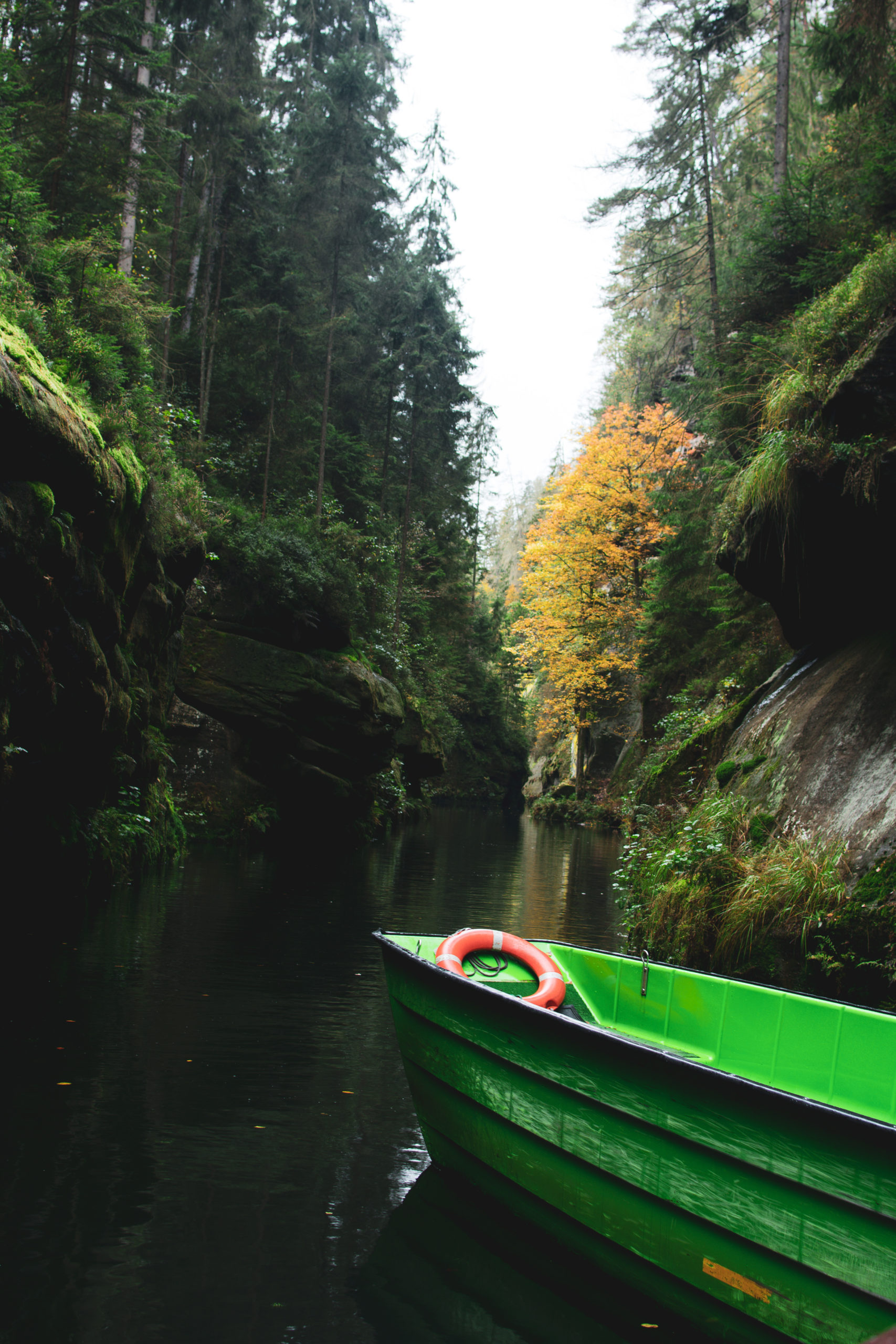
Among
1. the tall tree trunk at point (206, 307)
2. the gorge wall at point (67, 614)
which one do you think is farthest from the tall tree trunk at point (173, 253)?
the gorge wall at point (67, 614)

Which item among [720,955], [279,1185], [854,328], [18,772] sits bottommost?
[279,1185]

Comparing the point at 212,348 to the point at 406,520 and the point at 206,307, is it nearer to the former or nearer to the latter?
the point at 206,307

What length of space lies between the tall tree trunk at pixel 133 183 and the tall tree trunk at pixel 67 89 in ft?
3.93

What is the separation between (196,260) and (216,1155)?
27.1m

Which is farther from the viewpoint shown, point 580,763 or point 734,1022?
point 580,763

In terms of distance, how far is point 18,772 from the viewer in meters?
8.23

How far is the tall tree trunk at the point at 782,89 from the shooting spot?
16797 millimetres

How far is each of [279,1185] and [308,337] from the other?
24.0 meters

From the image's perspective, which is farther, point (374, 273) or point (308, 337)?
point (374, 273)

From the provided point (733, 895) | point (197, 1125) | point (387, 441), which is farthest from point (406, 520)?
point (197, 1125)

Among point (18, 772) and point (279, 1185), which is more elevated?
point (18, 772)

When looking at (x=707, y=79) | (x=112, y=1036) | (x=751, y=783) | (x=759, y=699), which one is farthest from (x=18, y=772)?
(x=707, y=79)

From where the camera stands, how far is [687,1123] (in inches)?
132

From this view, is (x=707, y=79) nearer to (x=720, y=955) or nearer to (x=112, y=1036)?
(x=720, y=955)
